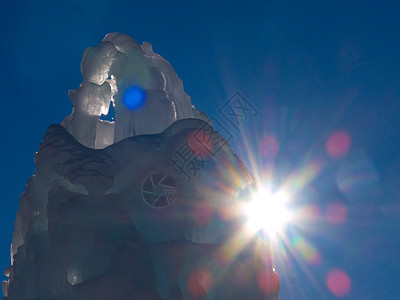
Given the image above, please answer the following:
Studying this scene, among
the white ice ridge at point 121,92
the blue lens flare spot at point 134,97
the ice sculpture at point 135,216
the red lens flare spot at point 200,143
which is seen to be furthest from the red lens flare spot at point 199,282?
the blue lens flare spot at point 134,97

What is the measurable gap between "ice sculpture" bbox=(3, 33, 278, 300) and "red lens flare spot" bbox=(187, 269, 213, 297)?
0.12ft

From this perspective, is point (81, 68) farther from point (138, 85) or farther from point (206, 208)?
point (206, 208)

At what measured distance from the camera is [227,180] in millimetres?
16875

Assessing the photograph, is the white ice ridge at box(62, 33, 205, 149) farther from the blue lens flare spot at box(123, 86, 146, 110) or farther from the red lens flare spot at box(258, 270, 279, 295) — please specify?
the red lens flare spot at box(258, 270, 279, 295)

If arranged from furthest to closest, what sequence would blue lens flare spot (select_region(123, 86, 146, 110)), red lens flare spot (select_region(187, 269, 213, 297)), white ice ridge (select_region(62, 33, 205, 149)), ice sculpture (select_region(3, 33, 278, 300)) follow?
blue lens flare spot (select_region(123, 86, 146, 110))
white ice ridge (select_region(62, 33, 205, 149))
red lens flare spot (select_region(187, 269, 213, 297))
ice sculpture (select_region(3, 33, 278, 300))

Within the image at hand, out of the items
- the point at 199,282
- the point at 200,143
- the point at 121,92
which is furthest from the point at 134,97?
the point at 199,282

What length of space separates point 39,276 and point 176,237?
15.3 feet

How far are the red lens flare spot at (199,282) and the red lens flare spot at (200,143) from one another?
4556mm

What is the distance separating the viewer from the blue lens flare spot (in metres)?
19.0

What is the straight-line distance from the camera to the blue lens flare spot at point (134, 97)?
18969mm

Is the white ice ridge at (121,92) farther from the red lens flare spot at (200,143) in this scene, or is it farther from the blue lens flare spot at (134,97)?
the red lens flare spot at (200,143)

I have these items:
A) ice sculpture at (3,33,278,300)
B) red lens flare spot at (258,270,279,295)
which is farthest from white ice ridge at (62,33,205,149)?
red lens flare spot at (258,270,279,295)

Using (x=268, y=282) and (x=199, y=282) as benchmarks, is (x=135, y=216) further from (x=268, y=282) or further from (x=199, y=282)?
(x=268, y=282)

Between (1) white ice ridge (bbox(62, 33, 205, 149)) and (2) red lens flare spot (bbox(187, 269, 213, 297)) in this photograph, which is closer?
(2) red lens flare spot (bbox(187, 269, 213, 297))
